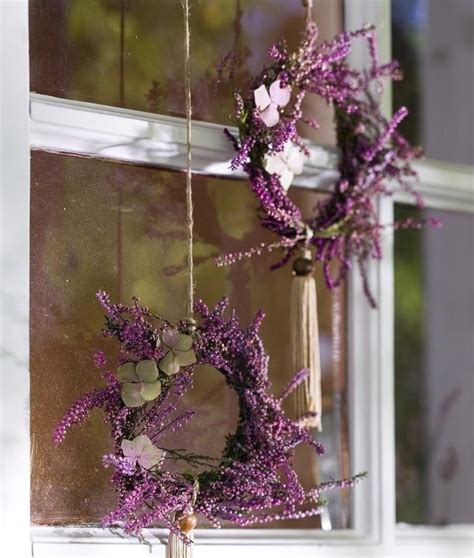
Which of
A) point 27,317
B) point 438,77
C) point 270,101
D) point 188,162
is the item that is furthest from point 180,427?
point 438,77

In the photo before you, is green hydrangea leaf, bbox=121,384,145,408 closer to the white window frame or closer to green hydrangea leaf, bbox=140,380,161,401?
green hydrangea leaf, bbox=140,380,161,401

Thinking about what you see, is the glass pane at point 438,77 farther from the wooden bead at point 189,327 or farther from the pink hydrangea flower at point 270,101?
the wooden bead at point 189,327

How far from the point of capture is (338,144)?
5.33ft

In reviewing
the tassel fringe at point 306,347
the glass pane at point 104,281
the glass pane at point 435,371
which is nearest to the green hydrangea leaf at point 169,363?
the glass pane at point 104,281

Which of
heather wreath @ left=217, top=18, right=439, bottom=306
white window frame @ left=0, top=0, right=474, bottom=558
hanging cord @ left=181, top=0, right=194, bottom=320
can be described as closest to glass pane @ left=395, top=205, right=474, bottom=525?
white window frame @ left=0, top=0, right=474, bottom=558

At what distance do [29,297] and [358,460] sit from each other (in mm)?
687

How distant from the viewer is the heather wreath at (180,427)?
1.27m

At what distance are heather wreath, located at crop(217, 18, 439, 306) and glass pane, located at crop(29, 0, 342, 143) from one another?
0.16 feet

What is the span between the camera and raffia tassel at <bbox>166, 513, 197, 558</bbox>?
1299mm

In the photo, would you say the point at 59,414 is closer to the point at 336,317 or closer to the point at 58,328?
the point at 58,328

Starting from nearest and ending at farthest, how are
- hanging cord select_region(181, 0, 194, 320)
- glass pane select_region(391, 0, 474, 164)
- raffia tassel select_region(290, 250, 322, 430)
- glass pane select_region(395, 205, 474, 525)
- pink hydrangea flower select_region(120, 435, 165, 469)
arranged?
pink hydrangea flower select_region(120, 435, 165, 469) → hanging cord select_region(181, 0, 194, 320) → raffia tassel select_region(290, 250, 322, 430) → glass pane select_region(395, 205, 474, 525) → glass pane select_region(391, 0, 474, 164)

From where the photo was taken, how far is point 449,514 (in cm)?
204

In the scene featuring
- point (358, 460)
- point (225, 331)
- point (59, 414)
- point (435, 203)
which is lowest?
point (358, 460)

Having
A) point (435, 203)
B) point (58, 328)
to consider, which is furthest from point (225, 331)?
point (435, 203)
